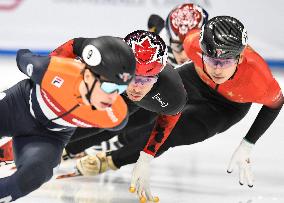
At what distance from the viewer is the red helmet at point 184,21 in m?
5.38

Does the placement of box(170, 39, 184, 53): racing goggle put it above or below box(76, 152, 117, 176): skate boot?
above

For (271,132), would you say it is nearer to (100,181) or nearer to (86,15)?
(100,181)

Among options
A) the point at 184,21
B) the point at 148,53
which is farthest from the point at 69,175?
the point at 184,21

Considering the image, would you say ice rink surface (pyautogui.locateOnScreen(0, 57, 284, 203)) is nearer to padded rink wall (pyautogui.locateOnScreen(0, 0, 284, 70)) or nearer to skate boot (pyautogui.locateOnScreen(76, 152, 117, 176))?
skate boot (pyautogui.locateOnScreen(76, 152, 117, 176))

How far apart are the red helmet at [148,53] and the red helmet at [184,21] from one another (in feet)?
4.85

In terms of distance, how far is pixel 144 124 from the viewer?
493 centimetres

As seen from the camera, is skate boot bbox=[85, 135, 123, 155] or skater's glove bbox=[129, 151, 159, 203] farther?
skate boot bbox=[85, 135, 123, 155]

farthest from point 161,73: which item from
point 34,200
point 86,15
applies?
point 86,15

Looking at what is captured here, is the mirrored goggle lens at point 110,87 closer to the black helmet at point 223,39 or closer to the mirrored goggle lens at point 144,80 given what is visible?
the mirrored goggle lens at point 144,80

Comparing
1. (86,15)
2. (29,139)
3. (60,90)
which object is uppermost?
(60,90)

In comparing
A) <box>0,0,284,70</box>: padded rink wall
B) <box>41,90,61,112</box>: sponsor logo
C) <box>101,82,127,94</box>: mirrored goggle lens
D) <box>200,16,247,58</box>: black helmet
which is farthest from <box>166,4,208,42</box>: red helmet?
<box>0,0,284,70</box>: padded rink wall

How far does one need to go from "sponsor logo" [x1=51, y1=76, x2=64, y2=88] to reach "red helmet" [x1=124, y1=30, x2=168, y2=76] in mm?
479

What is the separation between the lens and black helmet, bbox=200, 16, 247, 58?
13.6 ft

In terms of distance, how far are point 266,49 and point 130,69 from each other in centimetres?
509
